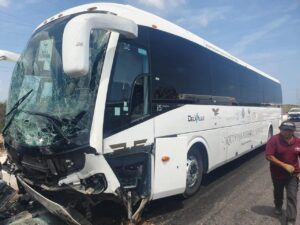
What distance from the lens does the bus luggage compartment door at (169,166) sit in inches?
221

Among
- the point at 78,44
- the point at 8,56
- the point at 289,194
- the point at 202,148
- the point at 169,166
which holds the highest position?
the point at 8,56

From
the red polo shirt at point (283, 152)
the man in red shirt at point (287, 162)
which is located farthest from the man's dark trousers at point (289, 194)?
the red polo shirt at point (283, 152)

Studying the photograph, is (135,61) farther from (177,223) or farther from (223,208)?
(223,208)

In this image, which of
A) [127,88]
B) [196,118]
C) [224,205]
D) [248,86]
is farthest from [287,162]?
[248,86]

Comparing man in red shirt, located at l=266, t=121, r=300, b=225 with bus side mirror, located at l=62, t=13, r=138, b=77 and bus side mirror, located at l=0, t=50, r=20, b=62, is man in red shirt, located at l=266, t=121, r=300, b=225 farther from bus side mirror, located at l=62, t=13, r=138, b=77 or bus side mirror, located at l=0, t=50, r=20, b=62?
bus side mirror, located at l=0, t=50, r=20, b=62

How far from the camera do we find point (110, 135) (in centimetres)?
484

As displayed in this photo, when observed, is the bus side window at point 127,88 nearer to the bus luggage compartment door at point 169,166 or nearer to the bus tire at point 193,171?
the bus luggage compartment door at point 169,166

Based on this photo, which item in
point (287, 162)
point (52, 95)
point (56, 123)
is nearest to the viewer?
point (56, 123)

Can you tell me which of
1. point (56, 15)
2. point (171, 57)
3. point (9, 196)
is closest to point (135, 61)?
point (171, 57)

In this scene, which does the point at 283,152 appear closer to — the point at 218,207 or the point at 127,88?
the point at 218,207

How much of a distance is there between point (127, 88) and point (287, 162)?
9.78 ft

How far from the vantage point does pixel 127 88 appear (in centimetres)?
518

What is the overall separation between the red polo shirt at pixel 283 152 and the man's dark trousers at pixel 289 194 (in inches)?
4.5

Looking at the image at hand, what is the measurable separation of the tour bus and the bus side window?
0.02 metres
